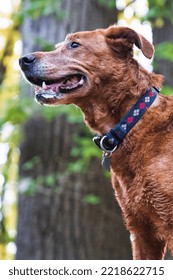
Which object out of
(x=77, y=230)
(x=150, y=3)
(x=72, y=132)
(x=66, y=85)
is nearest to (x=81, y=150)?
(x=72, y=132)

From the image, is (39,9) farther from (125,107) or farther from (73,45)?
(125,107)

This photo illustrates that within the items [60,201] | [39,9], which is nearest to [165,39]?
[39,9]

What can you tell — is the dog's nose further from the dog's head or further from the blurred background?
the blurred background

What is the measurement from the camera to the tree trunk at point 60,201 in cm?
964

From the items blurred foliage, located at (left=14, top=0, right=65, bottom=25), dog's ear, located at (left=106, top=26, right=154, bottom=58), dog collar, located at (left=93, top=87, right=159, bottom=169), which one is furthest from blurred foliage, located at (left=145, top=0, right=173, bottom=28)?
dog collar, located at (left=93, top=87, right=159, bottom=169)

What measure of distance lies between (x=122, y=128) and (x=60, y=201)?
495 centimetres

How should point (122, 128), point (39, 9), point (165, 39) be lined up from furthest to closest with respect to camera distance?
point (165, 39), point (39, 9), point (122, 128)

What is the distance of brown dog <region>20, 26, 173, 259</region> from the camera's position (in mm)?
4723

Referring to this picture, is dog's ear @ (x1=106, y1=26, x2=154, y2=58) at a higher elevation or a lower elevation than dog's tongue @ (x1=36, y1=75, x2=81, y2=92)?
higher

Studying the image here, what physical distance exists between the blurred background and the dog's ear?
13.5ft

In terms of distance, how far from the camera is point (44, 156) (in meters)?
9.81

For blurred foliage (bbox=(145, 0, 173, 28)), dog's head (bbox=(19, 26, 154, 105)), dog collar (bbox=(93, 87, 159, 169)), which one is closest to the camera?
dog collar (bbox=(93, 87, 159, 169))

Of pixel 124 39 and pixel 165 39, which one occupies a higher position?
pixel 124 39

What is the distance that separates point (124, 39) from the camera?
5.10 meters
